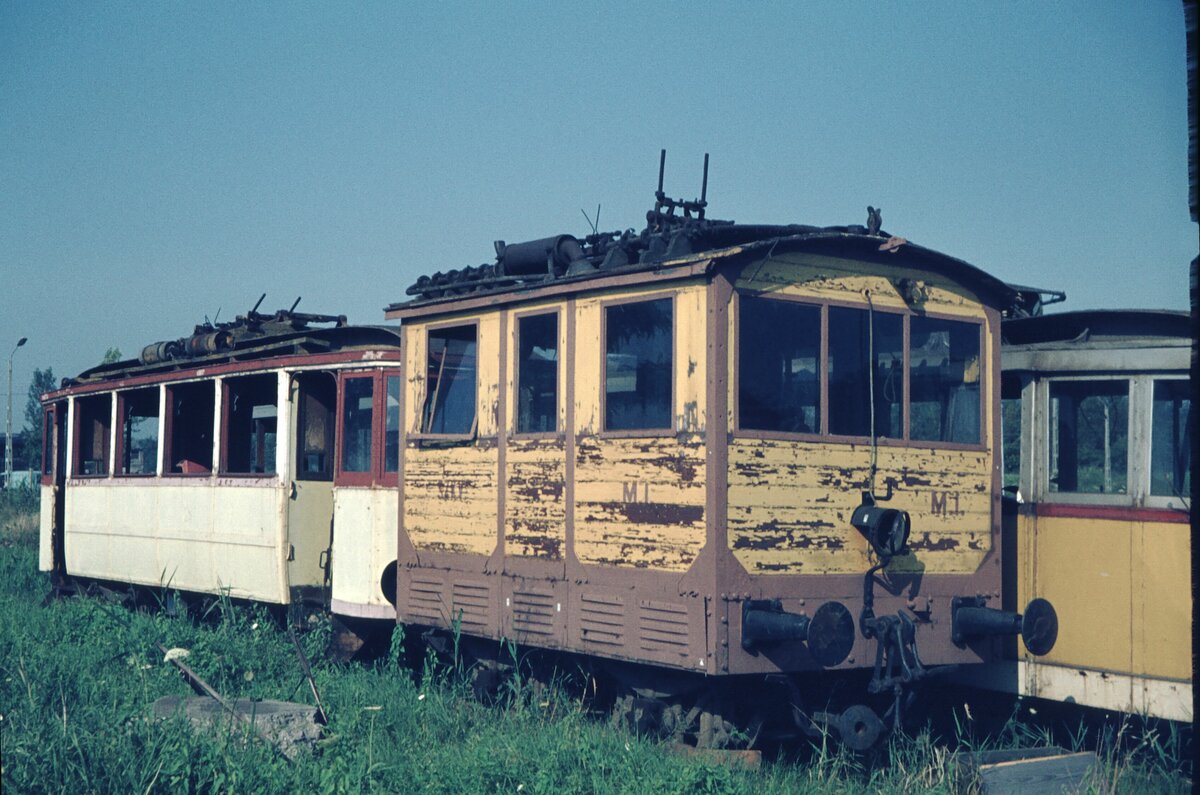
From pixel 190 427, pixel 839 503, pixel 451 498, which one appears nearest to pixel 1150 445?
pixel 839 503

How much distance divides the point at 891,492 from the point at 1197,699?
6018 mm

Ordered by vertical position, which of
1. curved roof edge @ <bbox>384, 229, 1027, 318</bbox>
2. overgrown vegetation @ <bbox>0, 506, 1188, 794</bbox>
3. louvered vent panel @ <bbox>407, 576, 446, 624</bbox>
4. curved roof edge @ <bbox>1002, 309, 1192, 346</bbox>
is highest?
curved roof edge @ <bbox>384, 229, 1027, 318</bbox>

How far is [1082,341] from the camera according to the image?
8.88 meters

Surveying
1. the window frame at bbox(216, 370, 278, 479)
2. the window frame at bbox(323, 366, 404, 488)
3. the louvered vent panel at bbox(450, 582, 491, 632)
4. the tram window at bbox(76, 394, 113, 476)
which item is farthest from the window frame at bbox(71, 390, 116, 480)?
the louvered vent panel at bbox(450, 582, 491, 632)

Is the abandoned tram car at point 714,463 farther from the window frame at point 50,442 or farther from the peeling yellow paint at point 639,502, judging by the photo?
the window frame at point 50,442

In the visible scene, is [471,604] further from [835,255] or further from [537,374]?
[835,255]

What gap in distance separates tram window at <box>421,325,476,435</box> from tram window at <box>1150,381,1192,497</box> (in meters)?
4.51

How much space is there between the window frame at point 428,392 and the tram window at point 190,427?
15.7 ft

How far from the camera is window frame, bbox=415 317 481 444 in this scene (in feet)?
31.1

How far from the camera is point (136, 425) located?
1552 cm

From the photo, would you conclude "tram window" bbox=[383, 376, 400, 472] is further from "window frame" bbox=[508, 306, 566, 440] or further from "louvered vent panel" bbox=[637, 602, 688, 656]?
"louvered vent panel" bbox=[637, 602, 688, 656]

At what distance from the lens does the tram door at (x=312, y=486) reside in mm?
11734

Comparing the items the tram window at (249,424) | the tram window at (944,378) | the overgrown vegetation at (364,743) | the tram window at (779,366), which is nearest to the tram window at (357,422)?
the overgrown vegetation at (364,743)

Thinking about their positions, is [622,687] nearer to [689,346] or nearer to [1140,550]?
[689,346]
